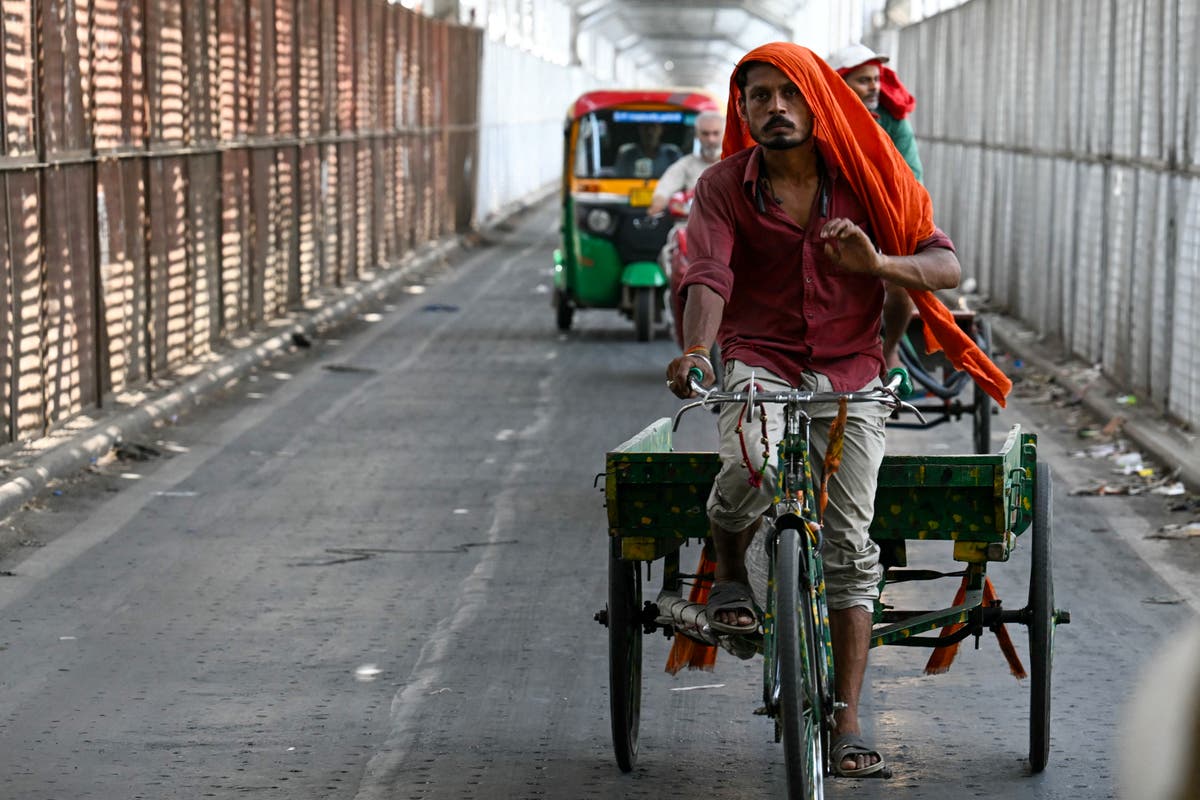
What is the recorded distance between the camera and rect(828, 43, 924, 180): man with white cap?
820cm

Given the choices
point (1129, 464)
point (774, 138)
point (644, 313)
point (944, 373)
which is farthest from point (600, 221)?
point (774, 138)

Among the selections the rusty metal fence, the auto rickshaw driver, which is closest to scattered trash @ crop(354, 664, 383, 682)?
the rusty metal fence

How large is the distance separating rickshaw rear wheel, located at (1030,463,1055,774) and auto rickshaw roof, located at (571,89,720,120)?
46.2 ft

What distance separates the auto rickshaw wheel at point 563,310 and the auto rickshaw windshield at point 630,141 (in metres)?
1.24

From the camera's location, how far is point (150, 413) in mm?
12648

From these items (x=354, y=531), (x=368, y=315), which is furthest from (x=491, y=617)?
(x=368, y=315)

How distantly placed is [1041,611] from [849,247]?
50.9 inches

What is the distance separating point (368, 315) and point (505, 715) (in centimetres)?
1654

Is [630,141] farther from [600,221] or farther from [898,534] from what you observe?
[898,534]

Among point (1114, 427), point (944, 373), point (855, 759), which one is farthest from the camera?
point (1114, 427)

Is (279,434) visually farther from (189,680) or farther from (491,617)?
(189,680)

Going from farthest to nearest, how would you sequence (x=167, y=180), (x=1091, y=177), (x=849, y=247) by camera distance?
(x=1091, y=177) < (x=167, y=180) < (x=849, y=247)

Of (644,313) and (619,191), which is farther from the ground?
(619,191)

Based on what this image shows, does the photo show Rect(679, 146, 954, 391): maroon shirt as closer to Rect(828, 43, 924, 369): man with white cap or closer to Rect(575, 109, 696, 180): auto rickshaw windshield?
Rect(828, 43, 924, 369): man with white cap
